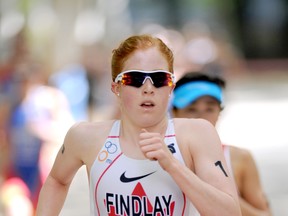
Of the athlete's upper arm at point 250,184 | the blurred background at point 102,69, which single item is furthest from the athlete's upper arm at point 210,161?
the athlete's upper arm at point 250,184

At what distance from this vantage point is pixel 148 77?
12.9ft

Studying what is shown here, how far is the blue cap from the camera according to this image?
226 inches

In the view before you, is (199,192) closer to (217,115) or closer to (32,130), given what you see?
(217,115)

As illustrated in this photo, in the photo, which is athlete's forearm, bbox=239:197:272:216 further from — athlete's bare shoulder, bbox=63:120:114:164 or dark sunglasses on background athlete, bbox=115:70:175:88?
dark sunglasses on background athlete, bbox=115:70:175:88

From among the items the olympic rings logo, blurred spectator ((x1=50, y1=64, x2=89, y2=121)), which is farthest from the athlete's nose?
blurred spectator ((x1=50, y1=64, x2=89, y2=121))

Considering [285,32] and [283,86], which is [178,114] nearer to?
[283,86]

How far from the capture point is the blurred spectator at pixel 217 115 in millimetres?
5531

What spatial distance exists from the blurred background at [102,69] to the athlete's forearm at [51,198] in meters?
1.13

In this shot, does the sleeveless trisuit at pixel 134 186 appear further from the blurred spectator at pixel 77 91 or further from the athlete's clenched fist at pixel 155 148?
the blurred spectator at pixel 77 91

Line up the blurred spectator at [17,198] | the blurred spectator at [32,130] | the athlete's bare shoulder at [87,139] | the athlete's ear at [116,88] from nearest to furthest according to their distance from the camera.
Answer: the athlete's ear at [116,88]
the athlete's bare shoulder at [87,139]
the blurred spectator at [17,198]
the blurred spectator at [32,130]

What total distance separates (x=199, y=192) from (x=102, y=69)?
14000 mm

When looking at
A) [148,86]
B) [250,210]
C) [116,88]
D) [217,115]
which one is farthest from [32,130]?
[148,86]

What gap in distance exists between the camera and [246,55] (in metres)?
46.9

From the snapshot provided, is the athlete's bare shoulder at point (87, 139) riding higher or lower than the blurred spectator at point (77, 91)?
lower
